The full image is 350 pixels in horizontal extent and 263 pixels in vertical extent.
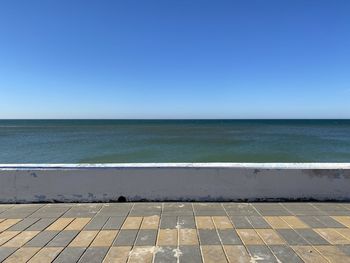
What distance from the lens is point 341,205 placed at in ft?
12.3

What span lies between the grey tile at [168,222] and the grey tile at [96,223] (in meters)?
0.66

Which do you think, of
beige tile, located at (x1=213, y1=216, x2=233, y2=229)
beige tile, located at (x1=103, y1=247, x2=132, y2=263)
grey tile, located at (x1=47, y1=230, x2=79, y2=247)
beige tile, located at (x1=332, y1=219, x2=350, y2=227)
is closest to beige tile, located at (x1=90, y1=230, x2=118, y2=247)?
beige tile, located at (x1=103, y1=247, x2=132, y2=263)

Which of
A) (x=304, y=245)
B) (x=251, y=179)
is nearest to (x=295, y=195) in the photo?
(x=251, y=179)

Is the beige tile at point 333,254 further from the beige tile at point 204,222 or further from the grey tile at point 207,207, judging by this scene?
the grey tile at point 207,207

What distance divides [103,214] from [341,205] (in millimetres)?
3082

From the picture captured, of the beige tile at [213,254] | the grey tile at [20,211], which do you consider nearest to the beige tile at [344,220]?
the beige tile at [213,254]

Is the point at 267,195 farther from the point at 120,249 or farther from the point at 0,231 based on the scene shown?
the point at 0,231

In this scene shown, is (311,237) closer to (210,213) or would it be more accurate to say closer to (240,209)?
(240,209)

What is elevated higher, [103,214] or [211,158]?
[103,214]

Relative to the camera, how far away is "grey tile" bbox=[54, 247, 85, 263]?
2.40m

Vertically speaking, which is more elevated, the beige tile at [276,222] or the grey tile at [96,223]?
the beige tile at [276,222]

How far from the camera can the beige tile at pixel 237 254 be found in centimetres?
239

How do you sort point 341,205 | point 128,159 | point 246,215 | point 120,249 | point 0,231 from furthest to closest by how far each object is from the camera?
point 128,159 → point 341,205 → point 246,215 → point 0,231 → point 120,249

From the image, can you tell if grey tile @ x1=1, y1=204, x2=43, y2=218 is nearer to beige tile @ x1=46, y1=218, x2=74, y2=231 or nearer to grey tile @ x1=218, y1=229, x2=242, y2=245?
beige tile @ x1=46, y1=218, x2=74, y2=231
